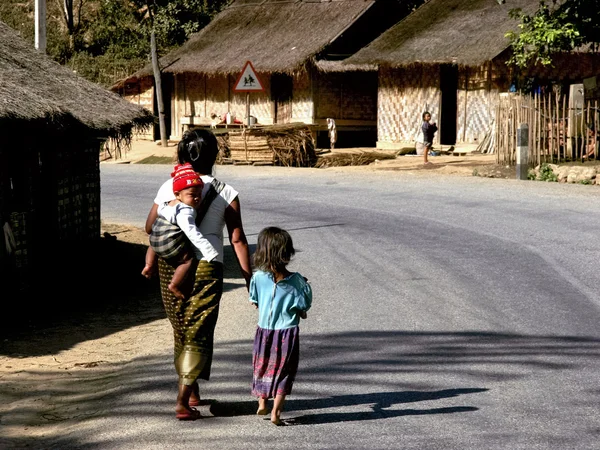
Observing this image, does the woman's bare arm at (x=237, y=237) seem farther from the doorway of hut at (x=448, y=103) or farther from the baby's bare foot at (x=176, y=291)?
the doorway of hut at (x=448, y=103)

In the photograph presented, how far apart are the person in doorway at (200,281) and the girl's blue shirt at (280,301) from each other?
0.86 feet

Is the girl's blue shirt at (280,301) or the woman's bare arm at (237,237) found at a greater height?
the woman's bare arm at (237,237)

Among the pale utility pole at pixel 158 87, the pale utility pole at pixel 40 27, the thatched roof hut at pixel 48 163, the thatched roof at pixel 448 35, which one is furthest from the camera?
the pale utility pole at pixel 158 87

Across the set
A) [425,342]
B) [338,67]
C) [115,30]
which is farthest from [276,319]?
[115,30]

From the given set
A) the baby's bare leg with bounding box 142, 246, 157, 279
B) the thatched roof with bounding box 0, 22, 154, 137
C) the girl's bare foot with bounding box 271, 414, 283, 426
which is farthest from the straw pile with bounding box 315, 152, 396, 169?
the girl's bare foot with bounding box 271, 414, 283, 426

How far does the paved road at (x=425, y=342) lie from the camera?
592cm

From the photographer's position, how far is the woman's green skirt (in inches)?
242

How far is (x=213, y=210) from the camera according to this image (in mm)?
6238

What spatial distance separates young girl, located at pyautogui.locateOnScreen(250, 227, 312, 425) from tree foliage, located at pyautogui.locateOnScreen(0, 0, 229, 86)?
1372 inches

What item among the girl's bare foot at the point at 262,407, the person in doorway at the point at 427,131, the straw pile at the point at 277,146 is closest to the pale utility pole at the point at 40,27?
the girl's bare foot at the point at 262,407

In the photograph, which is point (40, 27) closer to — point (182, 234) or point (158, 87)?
point (182, 234)

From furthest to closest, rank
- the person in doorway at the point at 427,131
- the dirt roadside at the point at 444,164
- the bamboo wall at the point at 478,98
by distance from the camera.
A: the bamboo wall at the point at 478,98
the person in doorway at the point at 427,131
the dirt roadside at the point at 444,164

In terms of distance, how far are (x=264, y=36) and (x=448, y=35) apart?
8.09m

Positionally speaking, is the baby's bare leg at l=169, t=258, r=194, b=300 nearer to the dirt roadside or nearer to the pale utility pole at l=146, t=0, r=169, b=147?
the dirt roadside
